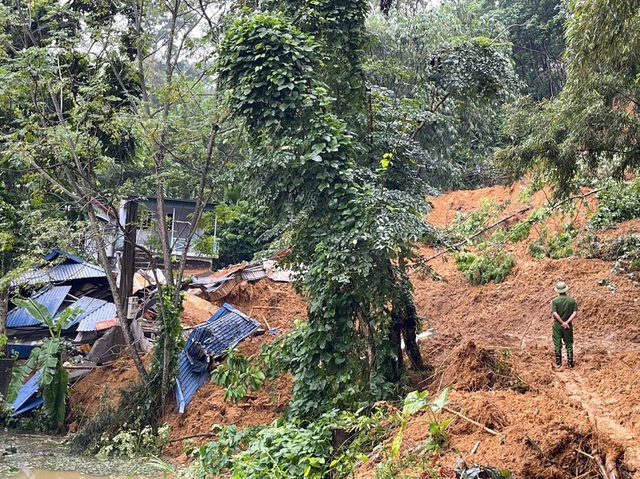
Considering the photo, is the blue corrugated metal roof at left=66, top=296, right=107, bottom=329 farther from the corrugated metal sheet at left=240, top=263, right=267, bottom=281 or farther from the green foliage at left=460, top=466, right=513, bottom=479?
the green foliage at left=460, top=466, right=513, bottom=479

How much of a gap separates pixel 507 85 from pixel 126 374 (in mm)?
10847

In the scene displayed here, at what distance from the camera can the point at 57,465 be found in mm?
12664

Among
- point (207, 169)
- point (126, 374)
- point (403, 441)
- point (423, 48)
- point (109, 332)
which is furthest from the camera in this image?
point (423, 48)

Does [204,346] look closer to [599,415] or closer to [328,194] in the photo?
[328,194]

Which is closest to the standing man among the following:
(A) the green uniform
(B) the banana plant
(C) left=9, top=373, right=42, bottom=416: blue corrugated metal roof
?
(A) the green uniform

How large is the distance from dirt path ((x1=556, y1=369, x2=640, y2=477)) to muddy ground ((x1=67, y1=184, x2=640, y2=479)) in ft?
0.06

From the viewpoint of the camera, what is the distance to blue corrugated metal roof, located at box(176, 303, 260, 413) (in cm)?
1494

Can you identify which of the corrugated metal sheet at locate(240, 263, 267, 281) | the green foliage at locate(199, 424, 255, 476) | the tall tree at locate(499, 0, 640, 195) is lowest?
the corrugated metal sheet at locate(240, 263, 267, 281)

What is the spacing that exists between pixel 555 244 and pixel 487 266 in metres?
1.88

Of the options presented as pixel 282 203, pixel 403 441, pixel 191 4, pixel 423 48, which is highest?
pixel 191 4

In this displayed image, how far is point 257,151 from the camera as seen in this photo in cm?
1095

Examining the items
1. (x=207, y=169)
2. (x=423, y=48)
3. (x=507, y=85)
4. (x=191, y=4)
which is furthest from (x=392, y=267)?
(x=423, y=48)

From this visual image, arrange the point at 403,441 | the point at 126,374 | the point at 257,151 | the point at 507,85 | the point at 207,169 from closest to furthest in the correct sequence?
1. the point at 403,441
2. the point at 257,151
3. the point at 507,85
4. the point at 207,169
5. the point at 126,374

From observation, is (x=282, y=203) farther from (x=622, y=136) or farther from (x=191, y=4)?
(x=191, y=4)
